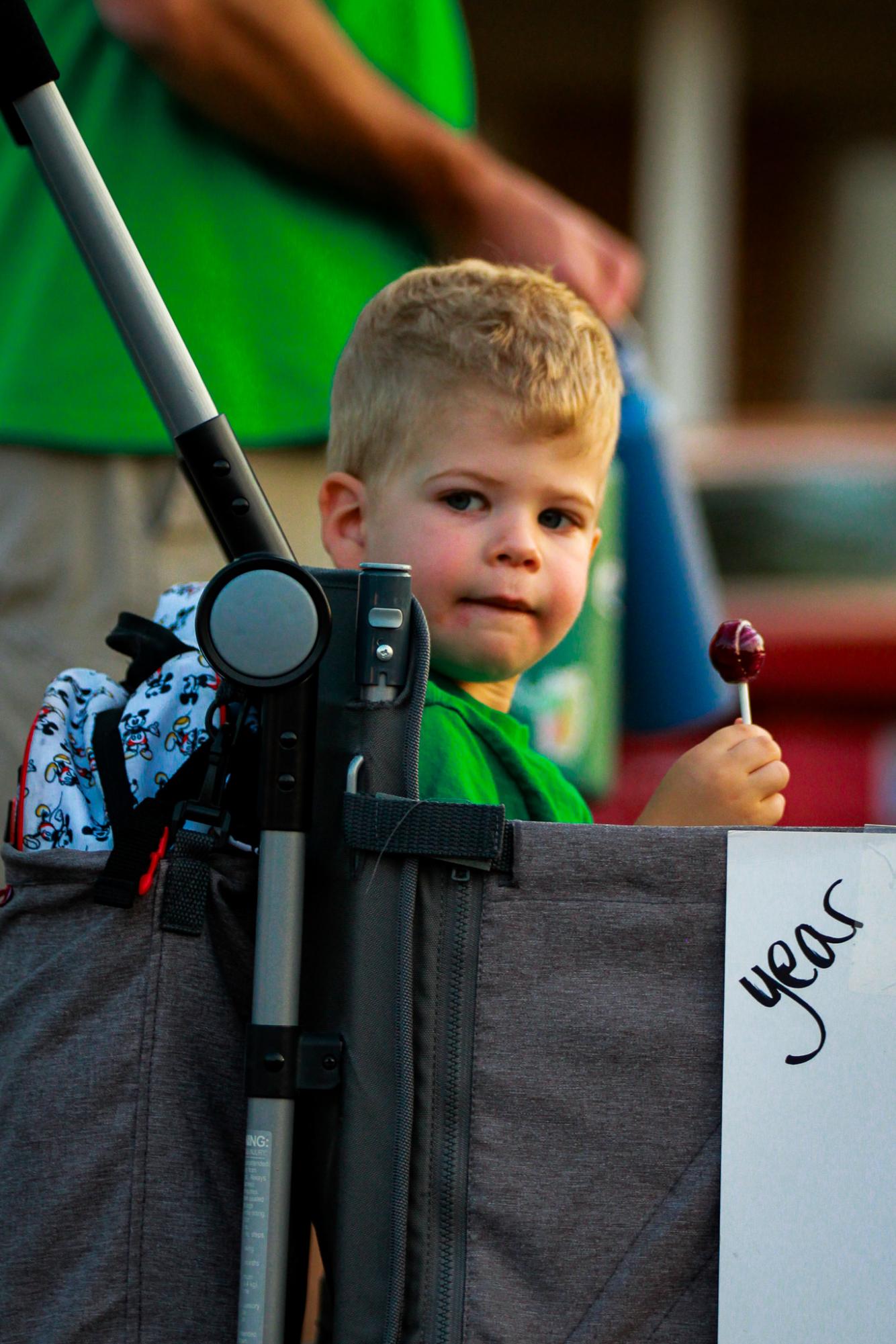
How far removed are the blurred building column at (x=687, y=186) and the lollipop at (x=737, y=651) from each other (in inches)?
255

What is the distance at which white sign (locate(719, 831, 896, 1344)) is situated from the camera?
1094 mm

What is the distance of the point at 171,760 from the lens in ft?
4.28

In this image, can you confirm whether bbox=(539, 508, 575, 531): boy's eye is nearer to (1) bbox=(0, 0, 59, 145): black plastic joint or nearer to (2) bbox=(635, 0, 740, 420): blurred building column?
(1) bbox=(0, 0, 59, 145): black plastic joint

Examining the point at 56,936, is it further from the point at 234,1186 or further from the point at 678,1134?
the point at 678,1134

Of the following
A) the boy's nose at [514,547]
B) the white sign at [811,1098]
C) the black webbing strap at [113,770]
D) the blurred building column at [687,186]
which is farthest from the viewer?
the blurred building column at [687,186]

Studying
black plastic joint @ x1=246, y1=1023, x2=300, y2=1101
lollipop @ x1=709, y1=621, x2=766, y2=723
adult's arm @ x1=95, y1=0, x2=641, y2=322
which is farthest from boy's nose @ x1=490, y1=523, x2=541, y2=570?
adult's arm @ x1=95, y1=0, x2=641, y2=322

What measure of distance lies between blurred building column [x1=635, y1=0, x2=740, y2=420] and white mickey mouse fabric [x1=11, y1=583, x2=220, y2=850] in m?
6.59

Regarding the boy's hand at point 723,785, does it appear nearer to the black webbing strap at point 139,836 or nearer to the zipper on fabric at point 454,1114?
the zipper on fabric at point 454,1114

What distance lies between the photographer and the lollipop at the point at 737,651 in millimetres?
1381

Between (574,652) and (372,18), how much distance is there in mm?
1026

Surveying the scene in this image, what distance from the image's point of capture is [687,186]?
773cm

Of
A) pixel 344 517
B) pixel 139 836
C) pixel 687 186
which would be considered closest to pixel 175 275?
pixel 344 517

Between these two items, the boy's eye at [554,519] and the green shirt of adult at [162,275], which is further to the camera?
the green shirt of adult at [162,275]

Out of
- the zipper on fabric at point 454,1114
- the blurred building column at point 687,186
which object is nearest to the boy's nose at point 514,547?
the zipper on fabric at point 454,1114
